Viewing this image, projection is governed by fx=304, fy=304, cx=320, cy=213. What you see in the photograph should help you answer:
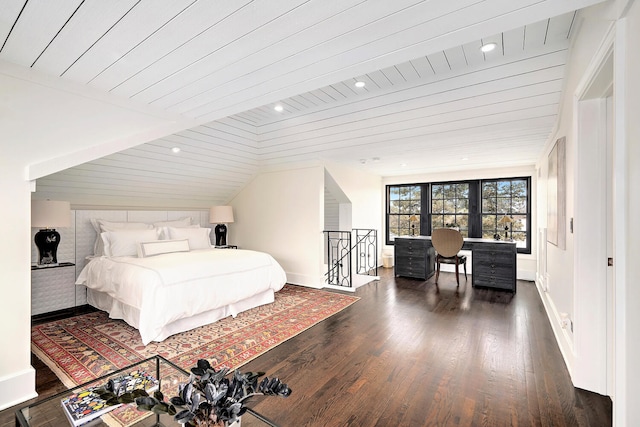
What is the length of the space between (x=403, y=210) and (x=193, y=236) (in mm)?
4410

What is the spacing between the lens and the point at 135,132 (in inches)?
90.0

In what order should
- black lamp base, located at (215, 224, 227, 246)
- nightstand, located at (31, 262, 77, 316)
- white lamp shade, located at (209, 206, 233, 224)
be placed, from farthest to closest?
black lamp base, located at (215, 224, 227, 246) → white lamp shade, located at (209, 206, 233, 224) → nightstand, located at (31, 262, 77, 316)

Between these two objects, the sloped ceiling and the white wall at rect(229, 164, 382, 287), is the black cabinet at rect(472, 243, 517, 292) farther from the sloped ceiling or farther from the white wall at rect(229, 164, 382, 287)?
the white wall at rect(229, 164, 382, 287)

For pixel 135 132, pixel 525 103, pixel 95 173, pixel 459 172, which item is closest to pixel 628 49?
pixel 525 103

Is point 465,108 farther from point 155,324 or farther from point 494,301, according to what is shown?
point 155,324

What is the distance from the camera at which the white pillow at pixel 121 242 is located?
3.88 metres

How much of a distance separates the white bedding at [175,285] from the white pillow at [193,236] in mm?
988

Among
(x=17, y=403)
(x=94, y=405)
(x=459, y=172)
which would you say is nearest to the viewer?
(x=94, y=405)

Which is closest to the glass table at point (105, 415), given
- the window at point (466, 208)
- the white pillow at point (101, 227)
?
the white pillow at point (101, 227)

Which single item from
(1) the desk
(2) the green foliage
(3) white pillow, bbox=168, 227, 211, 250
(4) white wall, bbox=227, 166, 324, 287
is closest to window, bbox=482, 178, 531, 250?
(1) the desk

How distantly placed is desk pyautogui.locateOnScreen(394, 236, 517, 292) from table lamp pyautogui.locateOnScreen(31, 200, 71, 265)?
4960 mm

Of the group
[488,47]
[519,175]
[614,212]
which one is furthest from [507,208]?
[614,212]

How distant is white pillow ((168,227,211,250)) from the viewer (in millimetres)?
4605

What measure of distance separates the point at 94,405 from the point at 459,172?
20.7 ft
